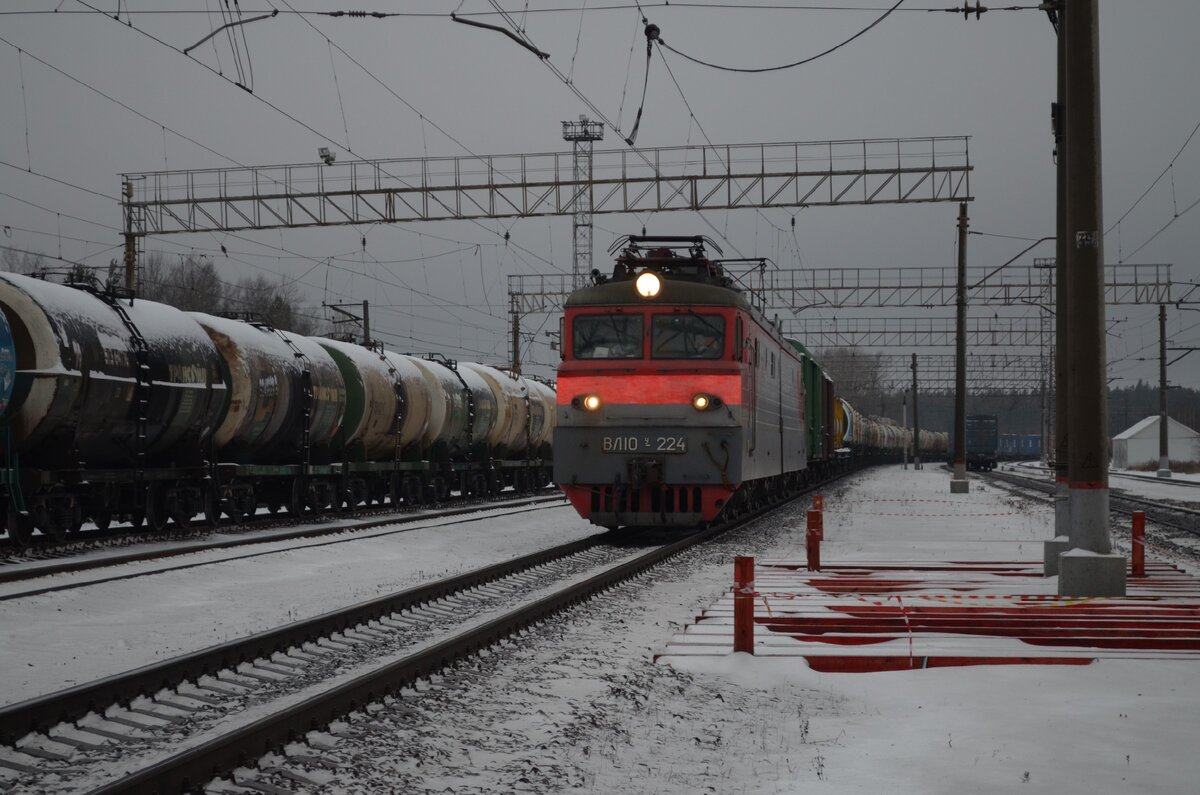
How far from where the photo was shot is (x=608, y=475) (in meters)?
16.6

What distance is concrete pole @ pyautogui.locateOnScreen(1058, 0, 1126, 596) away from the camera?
1093 cm

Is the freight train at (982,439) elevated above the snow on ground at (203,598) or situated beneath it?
elevated above

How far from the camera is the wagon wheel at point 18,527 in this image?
50.2 feet

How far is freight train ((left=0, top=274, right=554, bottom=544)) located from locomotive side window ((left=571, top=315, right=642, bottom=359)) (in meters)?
5.74

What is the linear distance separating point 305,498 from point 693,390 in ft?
30.1

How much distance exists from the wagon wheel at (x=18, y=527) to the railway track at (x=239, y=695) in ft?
22.9

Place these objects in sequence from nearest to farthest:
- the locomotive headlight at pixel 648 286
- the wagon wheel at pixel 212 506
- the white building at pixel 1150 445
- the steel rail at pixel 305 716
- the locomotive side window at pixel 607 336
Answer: the steel rail at pixel 305 716, the locomotive side window at pixel 607 336, the locomotive headlight at pixel 648 286, the wagon wheel at pixel 212 506, the white building at pixel 1150 445

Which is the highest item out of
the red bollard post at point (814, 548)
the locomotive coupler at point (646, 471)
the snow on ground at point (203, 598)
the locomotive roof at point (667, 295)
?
Answer: the locomotive roof at point (667, 295)

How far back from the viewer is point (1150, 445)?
Answer: 84.0m

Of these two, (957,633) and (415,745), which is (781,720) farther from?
(957,633)

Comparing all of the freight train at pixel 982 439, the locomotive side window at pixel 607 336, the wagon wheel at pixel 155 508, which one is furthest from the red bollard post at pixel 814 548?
the freight train at pixel 982 439

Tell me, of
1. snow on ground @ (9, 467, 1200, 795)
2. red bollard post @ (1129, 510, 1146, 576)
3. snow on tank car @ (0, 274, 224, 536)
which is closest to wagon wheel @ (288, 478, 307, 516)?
snow on tank car @ (0, 274, 224, 536)

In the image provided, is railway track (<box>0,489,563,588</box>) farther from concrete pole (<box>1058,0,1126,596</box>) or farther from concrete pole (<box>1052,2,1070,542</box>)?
concrete pole (<box>1052,2,1070,542</box>)

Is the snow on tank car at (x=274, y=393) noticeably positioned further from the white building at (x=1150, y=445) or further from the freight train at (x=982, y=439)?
the white building at (x=1150, y=445)
